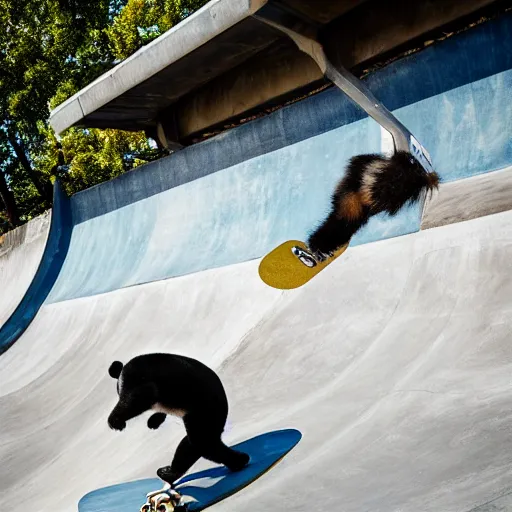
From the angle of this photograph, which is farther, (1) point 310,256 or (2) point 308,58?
(2) point 308,58

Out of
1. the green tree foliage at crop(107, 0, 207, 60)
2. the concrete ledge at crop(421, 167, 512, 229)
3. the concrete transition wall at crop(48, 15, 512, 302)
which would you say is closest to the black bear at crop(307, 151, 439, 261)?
the concrete ledge at crop(421, 167, 512, 229)

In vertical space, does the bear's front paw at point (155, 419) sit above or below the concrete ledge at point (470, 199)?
below

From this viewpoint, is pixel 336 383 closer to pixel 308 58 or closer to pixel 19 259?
pixel 308 58

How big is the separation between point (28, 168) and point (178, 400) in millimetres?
21198

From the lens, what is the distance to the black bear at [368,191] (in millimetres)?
4516

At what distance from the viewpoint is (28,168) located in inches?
903

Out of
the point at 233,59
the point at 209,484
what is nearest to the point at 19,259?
the point at 233,59

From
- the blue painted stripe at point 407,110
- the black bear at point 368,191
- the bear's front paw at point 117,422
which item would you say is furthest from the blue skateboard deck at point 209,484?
the blue painted stripe at point 407,110

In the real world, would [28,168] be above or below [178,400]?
above

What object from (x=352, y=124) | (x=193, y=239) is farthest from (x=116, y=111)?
(x=352, y=124)

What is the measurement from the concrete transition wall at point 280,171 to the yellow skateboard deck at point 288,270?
0.64 m

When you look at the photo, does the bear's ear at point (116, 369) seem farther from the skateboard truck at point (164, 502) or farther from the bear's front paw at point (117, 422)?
the skateboard truck at point (164, 502)

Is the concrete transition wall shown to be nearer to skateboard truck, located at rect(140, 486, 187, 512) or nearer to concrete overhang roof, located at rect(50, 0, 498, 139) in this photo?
concrete overhang roof, located at rect(50, 0, 498, 139)

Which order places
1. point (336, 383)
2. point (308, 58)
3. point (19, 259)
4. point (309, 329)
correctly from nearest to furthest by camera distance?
point (336, 383) → point (309, 329) → point (308, 58) → point (19, 259)
